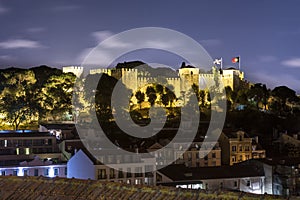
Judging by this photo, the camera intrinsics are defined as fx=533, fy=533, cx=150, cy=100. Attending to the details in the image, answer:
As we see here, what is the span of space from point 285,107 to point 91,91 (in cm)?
3076

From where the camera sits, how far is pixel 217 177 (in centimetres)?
3183

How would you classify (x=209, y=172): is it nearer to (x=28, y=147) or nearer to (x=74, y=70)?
(x=28, y=147)

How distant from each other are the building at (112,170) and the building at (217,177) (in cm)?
101

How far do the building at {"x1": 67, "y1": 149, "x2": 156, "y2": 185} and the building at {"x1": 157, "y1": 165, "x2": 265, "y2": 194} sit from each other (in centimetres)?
101

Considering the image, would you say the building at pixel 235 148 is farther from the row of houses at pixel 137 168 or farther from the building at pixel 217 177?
the building at pixel 217 177

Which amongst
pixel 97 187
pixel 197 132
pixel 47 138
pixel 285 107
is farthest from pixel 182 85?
pixel 97 187

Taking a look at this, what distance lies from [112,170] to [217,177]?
645cm

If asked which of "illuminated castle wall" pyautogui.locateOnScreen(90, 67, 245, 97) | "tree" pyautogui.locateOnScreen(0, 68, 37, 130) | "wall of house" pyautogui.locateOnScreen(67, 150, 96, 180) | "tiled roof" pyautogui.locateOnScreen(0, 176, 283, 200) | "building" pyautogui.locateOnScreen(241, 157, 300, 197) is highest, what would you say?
"illuminated castle wall" pyautogui.locateOnScreen(90, 67, 245, 97)

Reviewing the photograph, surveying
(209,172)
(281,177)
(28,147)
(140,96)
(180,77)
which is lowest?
(281,177)

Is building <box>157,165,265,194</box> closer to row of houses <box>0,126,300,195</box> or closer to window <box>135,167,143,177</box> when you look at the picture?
row of houses <box>0,126,300,195</box>

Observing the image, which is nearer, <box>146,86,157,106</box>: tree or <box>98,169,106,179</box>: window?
<box>98,169,106,179</box>: window

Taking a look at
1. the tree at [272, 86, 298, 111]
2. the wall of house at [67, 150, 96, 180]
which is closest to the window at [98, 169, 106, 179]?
the wall of house at [67, 150, 96, 180]

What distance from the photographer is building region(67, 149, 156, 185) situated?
1156 inches

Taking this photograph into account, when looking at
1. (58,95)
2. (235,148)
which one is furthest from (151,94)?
(235,148)
